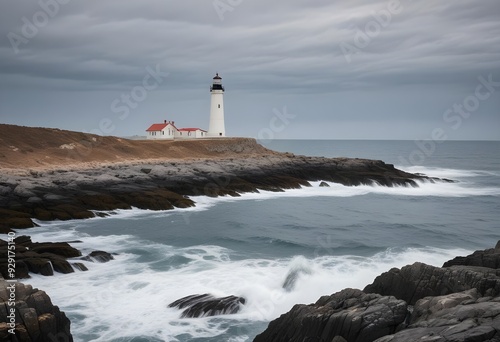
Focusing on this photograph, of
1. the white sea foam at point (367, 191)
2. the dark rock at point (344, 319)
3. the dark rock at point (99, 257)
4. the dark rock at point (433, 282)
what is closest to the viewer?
the dark rock at point (344, 319)

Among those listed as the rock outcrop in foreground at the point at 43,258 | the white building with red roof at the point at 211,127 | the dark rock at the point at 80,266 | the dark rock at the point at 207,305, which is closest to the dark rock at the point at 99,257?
the rock outcrop in foreground at the point at 43,258

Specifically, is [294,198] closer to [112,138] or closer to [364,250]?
[364,250]

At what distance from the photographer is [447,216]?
32.2 meters

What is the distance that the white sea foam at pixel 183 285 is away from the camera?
1222cm

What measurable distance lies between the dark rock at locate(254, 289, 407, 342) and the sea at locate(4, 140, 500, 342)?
2.39 metres

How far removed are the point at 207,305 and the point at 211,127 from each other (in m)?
55.2

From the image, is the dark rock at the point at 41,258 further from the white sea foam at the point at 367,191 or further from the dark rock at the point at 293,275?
the white sea foam at the point at 367,191

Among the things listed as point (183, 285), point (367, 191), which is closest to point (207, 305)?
point (183, 285)

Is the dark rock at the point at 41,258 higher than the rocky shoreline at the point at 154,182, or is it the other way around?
the rocky shoreline at the point at 154,182

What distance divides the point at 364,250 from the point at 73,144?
36.6 m

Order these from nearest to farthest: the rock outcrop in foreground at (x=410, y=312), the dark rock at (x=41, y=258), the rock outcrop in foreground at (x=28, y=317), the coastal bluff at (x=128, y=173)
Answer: the rock outcrop in foreground at (x=410, y=312), the rock outcrop in foreground at (x=28, y=317), the dark rock at (x=41, y=258), the coastal bluff at (x=128, y=173)

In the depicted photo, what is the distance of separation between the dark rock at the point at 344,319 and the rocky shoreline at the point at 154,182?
17.6 metres

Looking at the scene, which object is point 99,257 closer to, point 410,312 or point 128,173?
A: point 410,312

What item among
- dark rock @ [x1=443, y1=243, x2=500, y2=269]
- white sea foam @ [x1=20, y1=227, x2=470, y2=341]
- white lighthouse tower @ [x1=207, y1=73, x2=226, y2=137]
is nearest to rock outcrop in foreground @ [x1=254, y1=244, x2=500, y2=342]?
dark rock @ [x1=443, y1=243, x2=500, y2=269]
